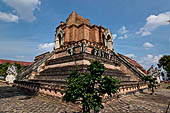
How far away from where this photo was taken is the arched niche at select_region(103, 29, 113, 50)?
22359 mm

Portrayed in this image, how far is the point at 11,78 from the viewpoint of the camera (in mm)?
19516

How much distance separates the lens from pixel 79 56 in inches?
506

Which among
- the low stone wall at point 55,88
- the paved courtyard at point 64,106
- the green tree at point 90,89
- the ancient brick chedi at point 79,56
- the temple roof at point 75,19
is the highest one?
the temple roof at point 75,19

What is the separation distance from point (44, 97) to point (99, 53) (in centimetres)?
1150

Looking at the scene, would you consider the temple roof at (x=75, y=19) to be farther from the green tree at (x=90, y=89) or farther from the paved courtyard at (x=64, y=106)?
the green tree at (x=90, y=89)

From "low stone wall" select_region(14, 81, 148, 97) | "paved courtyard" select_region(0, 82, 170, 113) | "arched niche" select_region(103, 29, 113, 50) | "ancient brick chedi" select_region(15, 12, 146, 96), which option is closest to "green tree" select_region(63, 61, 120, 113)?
"paved courtyard" select_region(0, 82, 170, 113)

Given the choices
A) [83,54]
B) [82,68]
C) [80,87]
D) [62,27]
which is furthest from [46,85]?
[62,27]

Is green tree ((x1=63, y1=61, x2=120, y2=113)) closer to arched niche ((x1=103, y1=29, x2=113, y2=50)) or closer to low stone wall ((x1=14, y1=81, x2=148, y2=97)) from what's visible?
low stone wall ((x1=14, y1=81, x2=148, y2=97))

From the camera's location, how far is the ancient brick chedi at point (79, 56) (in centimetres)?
1344

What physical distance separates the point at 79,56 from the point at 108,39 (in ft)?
46.1

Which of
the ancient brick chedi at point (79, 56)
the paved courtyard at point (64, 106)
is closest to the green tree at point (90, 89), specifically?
the paved courtyard at point (64, 106)

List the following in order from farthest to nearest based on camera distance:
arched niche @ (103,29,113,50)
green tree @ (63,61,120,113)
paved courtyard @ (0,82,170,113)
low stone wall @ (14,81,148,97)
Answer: arched niche @ (103,29,113,50) < low stone wall @ (14,81,148,97) < paved courtyard @ (0,82,170,113) < green tree @ (63,61,120,113)

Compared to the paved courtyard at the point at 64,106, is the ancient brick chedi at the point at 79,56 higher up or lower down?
higher up

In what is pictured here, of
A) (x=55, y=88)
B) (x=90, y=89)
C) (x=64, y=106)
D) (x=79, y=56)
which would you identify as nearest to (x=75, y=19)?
(x=79, y=56)
